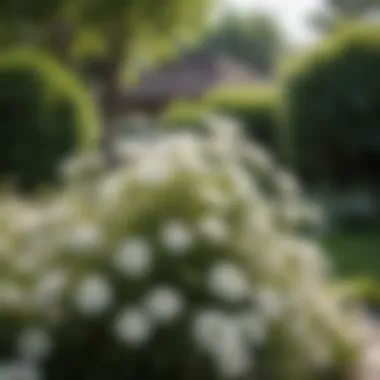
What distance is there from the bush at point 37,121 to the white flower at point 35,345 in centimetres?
494

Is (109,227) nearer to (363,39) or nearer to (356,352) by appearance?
(356,352)

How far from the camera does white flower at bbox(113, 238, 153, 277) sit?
359cm

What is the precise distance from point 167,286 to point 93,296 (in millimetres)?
280

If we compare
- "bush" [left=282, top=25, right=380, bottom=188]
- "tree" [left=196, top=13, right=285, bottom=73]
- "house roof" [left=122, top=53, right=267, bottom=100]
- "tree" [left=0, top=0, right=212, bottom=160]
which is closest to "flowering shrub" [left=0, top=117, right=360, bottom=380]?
"bush" [left=282, top=25, right=380, bottom=188]

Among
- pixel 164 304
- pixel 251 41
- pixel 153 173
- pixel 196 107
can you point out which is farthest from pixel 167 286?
pixel 251 41

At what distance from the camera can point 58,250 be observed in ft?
12.1

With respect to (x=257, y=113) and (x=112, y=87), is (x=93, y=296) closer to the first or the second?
(x=257, y=113)

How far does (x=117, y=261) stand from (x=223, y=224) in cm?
45

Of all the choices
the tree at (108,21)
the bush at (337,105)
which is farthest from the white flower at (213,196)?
the tree at (108,21)

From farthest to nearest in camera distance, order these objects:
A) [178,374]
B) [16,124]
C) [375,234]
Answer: [375,234], [16,124], [178,374]

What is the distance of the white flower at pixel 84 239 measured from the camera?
364 centimetres

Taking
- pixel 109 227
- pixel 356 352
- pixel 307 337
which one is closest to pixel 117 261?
pixel 109 227

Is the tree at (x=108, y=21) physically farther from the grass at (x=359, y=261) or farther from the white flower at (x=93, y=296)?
the white flower at (x=93, y=296)

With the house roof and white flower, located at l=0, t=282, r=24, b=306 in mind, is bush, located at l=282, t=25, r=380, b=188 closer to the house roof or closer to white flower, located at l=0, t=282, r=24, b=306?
white flower, located at l=0, t=282, r=24, b=306
